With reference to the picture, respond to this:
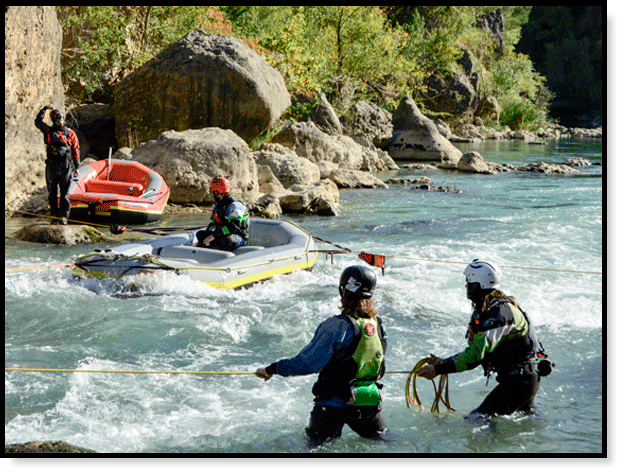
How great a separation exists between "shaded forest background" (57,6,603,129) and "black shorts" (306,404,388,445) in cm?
511

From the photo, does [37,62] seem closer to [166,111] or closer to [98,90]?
[166,111]

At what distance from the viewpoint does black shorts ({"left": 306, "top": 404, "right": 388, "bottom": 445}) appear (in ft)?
10.8

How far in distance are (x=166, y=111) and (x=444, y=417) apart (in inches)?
501

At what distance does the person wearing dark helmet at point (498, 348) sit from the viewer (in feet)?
11.8

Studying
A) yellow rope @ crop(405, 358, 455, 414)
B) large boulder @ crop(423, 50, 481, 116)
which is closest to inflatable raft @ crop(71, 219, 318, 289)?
yellow rope @ crop(405, 358, 455, 414)

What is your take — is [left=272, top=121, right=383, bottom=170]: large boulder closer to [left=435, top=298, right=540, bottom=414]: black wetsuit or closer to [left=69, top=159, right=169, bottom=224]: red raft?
[left=69, top=159, right=169, bottom=224]: red raft

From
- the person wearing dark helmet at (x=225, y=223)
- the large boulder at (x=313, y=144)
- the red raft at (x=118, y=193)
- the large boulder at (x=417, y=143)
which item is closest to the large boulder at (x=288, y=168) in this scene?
the large boulder at (x=313, y=144)

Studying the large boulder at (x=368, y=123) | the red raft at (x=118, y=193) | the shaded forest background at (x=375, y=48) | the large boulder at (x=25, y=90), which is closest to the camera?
the red raft at (x=118, y=193)

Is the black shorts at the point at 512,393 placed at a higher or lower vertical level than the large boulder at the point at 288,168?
lower

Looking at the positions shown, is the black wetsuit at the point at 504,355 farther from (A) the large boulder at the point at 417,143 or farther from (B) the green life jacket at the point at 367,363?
(A) the large boulder at the point at 417,143

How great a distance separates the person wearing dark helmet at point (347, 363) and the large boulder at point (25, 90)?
9.50 meters

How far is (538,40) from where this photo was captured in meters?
49.2

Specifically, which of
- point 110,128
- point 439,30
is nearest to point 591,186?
point 110,128

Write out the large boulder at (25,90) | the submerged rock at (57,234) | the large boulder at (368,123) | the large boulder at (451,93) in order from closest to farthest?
the submerged rock at (57,234), the large boulder at (25,90), the large boulder at (368,123), the large boulder at (451,93)
